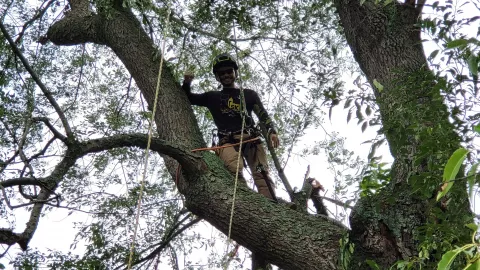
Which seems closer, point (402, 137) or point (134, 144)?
point (402, 137)

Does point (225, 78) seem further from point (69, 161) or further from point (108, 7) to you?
point (69, 161)

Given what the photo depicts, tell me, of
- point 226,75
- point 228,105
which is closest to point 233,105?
point 228,105

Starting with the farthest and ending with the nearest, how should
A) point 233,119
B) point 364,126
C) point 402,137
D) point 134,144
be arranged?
point 233,119, point 134,144, point 364,126, point 402,137

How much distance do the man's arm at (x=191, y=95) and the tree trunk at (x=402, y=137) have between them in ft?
3.88

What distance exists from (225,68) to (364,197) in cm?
203

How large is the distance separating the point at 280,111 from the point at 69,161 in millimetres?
2448

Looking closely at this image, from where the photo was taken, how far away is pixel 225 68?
4.91 metres

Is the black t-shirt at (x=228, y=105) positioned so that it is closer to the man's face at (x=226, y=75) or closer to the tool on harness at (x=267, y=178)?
the man's face at (x=226, y=75)

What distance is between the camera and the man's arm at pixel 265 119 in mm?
4531

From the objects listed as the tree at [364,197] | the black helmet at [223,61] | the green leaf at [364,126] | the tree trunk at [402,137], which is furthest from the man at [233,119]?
the green leaf at [364,126]

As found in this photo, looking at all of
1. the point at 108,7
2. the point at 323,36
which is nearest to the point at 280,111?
the point at 323,36

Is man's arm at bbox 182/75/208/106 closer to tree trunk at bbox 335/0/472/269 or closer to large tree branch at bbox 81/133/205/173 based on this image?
large tree branch at bbox 81/133/205/173

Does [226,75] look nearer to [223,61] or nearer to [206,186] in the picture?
[223,61]

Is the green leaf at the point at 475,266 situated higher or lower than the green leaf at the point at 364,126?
lower
